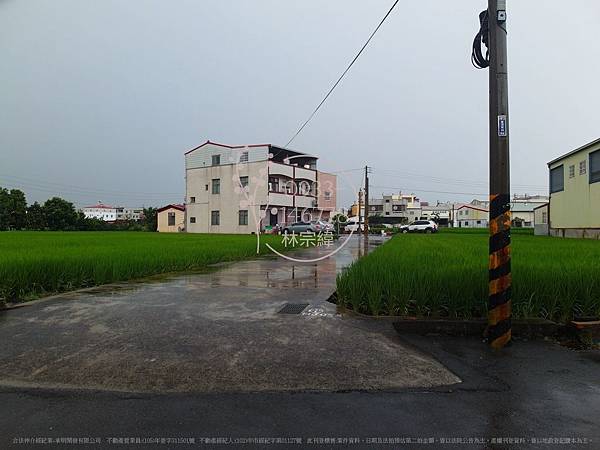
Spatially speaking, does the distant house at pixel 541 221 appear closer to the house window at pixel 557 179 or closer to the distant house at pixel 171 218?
the house window at pixel 557 179

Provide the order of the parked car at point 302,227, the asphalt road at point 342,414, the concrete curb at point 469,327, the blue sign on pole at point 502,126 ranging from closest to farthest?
the asphalt road at point 342,414, the blue sign on pole at point 502,126, the concrete curb at point 469,327, the parked car at point 302,227

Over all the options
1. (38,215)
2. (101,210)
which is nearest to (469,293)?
(38,215)

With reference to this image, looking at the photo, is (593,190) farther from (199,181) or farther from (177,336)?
(199,181)

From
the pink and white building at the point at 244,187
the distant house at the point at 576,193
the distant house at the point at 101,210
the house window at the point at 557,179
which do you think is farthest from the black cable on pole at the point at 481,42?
the distant house at the point at 101,210

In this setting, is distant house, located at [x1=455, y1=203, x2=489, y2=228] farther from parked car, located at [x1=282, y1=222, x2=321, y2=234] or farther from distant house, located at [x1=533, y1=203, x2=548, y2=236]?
parked car, located at [x1=282, y1=222, x2=321, y2=234]

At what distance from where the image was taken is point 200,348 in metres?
4.24

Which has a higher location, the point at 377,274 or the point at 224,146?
the point at 224,146

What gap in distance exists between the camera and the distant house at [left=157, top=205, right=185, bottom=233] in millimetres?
45438

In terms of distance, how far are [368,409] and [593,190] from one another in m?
22.4

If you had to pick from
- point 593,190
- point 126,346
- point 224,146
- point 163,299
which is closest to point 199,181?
point 224,146

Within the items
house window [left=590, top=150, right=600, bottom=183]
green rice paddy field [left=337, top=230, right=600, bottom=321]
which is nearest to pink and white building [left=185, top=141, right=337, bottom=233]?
house window [left=590, top=150, right=600, bottom=183]

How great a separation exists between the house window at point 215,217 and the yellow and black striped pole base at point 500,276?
3747cm

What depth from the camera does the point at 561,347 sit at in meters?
4.41

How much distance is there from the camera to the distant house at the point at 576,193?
19812mm
